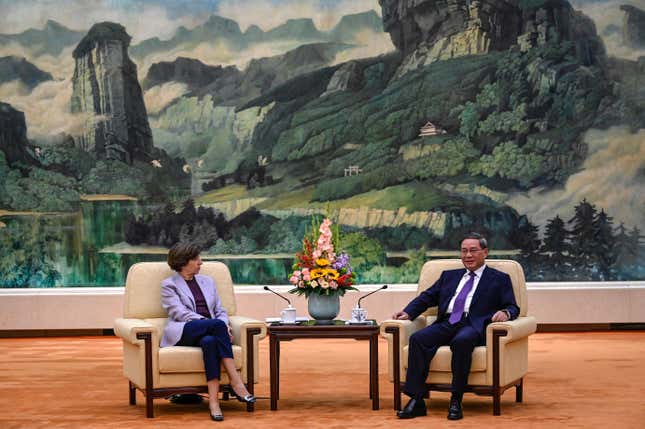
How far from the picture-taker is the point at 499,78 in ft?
41.7

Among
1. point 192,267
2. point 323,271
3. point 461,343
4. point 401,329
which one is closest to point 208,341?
point 192,267

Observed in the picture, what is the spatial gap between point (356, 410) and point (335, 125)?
248 inches

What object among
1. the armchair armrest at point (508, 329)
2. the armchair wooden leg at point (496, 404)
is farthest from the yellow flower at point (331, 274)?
the armchair wooden leg at point (496, 404)

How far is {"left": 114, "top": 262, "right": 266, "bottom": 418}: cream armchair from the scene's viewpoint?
6.75 metres

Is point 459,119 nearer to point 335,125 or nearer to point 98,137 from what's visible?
point 335,125

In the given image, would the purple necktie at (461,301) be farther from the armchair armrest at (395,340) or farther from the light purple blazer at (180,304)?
the light purple blazer at (180,304)

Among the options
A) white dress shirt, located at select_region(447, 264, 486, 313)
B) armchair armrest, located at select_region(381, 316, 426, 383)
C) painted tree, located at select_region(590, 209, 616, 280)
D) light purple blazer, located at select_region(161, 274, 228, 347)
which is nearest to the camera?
armchair armrest, located at select_region(381, 316, 426, 383)

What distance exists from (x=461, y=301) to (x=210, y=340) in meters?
1.56

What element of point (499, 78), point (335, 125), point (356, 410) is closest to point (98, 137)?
point (335, 125)

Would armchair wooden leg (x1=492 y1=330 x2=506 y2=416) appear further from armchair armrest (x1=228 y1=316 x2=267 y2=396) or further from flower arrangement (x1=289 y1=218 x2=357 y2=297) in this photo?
armchair armrest (x1=228 y1=316 x2=267 y2=396)

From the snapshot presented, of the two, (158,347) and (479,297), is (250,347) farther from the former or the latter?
(479,297)

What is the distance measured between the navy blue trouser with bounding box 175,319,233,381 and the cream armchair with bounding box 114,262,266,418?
7 cm

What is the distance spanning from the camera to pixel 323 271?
718 centimetres

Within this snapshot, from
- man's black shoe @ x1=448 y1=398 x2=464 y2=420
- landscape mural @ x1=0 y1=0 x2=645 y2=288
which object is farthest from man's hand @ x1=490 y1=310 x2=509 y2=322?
landscape mural @ x1=0 y1=0 x2=645 y2=288
